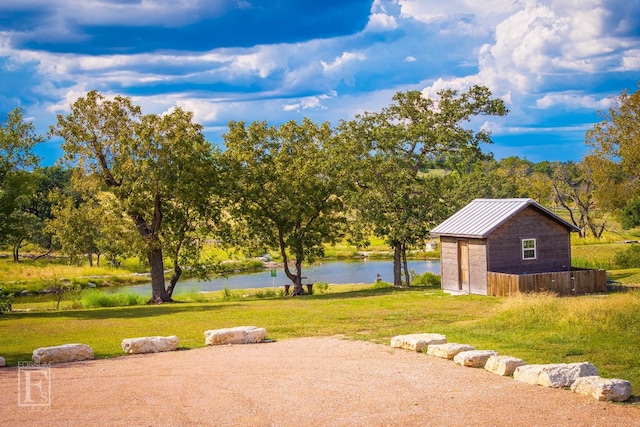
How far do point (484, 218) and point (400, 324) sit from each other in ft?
44.0

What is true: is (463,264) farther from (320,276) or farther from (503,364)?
(320,276)

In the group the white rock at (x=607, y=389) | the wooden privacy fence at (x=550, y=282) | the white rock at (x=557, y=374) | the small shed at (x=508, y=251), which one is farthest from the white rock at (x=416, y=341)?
the small shed at (x=508, y=251)

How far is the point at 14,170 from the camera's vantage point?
102ft

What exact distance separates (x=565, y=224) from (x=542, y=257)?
2.10 m

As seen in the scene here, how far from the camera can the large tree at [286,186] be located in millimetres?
38469

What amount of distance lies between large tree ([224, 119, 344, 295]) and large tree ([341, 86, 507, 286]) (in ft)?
5.72

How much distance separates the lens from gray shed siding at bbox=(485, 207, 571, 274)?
33469 millimetres

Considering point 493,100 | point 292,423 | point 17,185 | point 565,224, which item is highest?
point 493,100

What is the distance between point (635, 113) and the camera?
46.1 m

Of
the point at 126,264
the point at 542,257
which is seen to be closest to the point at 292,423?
the point at 542,257

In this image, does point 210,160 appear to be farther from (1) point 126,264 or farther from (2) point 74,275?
(1) point 126,264

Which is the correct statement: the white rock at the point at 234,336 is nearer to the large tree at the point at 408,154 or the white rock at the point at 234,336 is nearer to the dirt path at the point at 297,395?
the dirt path at the point at 297,395

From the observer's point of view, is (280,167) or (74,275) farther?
(74,275)

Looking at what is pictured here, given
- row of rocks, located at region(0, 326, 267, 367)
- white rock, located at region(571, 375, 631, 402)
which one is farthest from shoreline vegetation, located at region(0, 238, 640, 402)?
row of rocks, located at region(0, 326, 267, 367)
